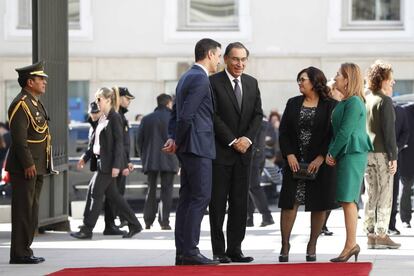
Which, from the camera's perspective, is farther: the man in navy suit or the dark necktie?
the dark necktie

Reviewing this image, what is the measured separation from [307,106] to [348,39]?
22.5 m

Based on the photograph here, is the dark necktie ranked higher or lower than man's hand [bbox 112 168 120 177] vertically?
higher

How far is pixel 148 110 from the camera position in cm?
3562

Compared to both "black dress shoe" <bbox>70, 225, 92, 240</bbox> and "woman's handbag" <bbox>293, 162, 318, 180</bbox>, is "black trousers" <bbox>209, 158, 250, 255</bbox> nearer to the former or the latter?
"woman's handbag" <bbox>293, 162, 318, 180</bbox>

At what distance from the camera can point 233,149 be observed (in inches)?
526

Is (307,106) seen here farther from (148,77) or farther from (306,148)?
(148,77)

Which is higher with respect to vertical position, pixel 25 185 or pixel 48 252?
pixel 25 185

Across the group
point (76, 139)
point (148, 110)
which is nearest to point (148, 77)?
point (148, 110)

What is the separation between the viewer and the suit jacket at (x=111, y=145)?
696 inches

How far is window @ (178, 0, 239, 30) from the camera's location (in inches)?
1421

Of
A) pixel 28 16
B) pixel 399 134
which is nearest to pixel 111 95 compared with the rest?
pixel 399 134

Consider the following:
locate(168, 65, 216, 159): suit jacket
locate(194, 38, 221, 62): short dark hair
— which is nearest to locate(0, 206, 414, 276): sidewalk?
locate(168, 65, 216, 159): suit jacket

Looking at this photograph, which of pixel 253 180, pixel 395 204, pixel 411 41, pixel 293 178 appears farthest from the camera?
pixel 411 41

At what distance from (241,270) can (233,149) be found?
→ 141 cm
